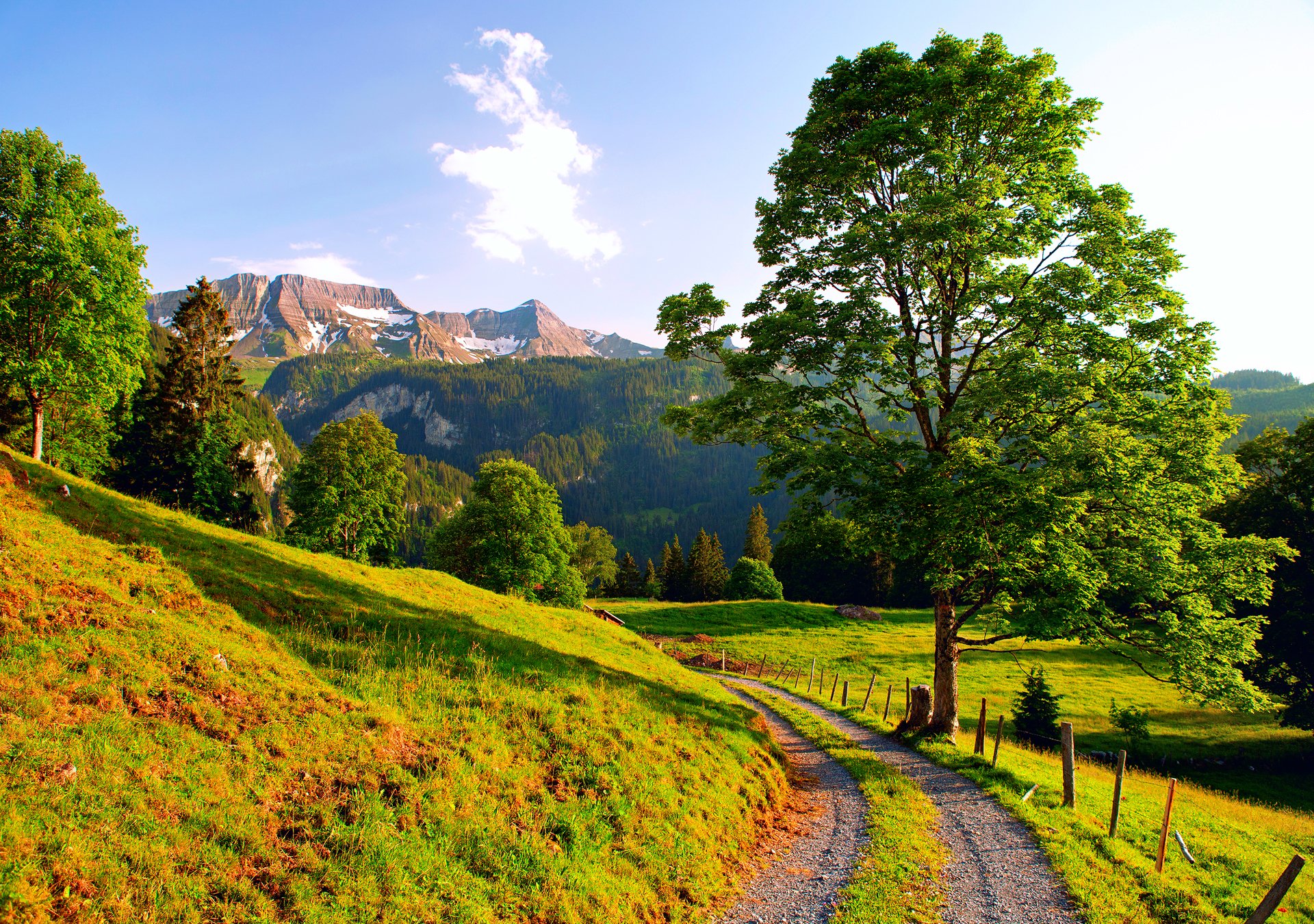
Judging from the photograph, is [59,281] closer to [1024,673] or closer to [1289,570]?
[1024,673]

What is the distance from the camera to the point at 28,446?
36000 mm

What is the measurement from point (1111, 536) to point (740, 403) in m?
11.2

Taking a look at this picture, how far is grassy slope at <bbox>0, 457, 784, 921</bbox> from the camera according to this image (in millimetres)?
6059

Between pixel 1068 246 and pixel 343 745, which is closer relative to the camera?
pixel 343 745

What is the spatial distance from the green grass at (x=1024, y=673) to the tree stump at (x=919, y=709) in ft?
13.3

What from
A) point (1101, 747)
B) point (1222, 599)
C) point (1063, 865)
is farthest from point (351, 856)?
point (1101, 747)

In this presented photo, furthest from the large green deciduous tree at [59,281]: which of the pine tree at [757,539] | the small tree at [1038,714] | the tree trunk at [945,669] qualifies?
the pine tree at [757,539]

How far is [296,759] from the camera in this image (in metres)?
8.23

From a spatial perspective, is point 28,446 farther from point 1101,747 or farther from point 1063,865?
point 1101,747

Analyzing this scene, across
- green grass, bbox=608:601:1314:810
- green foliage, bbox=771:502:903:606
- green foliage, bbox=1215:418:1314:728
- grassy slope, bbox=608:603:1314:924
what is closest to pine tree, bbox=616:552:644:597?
green foliage, bbox=771:502:903:606

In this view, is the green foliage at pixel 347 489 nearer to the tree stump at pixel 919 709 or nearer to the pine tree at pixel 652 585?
the tree stump at pixel 919 709

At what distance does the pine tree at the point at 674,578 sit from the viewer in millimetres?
111000

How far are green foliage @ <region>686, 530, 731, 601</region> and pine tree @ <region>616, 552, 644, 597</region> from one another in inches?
496

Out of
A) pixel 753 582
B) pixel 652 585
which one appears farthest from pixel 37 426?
pixel 652 585
